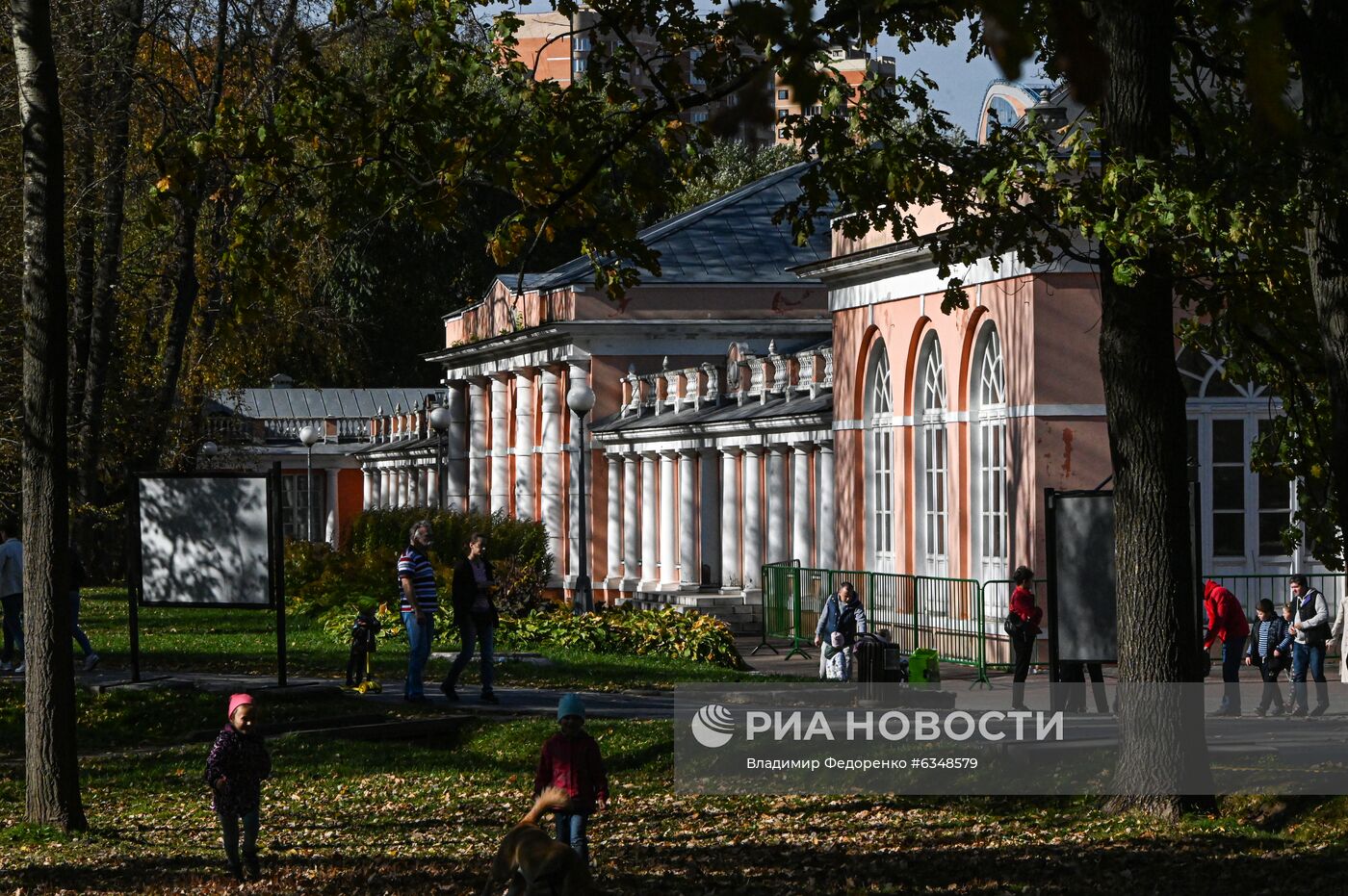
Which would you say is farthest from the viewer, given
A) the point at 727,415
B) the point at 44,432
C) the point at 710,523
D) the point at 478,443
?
the point at 478,443

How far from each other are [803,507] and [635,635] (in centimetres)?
764

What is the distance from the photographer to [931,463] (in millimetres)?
29594

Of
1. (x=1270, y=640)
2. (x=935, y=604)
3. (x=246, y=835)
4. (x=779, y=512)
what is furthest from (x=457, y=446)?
(x=246, y=835)

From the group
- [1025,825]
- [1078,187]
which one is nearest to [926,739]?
[1025,825]

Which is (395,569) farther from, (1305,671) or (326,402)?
(326,402)

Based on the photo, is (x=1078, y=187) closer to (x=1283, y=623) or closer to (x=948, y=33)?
(x=948, y=33)

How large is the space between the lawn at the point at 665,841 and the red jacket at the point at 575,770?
2.56 feet

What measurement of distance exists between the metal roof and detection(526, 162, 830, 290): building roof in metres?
32.3

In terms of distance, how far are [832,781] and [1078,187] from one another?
186 inches

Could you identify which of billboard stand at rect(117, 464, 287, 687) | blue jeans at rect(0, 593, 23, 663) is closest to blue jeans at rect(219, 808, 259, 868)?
billboard stand at rect(117, 464, 287, 687)

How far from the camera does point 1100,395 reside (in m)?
26.0

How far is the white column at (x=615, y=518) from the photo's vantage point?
44.3 m

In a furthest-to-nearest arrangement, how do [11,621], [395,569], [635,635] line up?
[395,569] < [635,635] < [11,621]

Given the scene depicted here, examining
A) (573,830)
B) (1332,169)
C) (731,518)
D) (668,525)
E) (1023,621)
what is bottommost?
(573,830)
